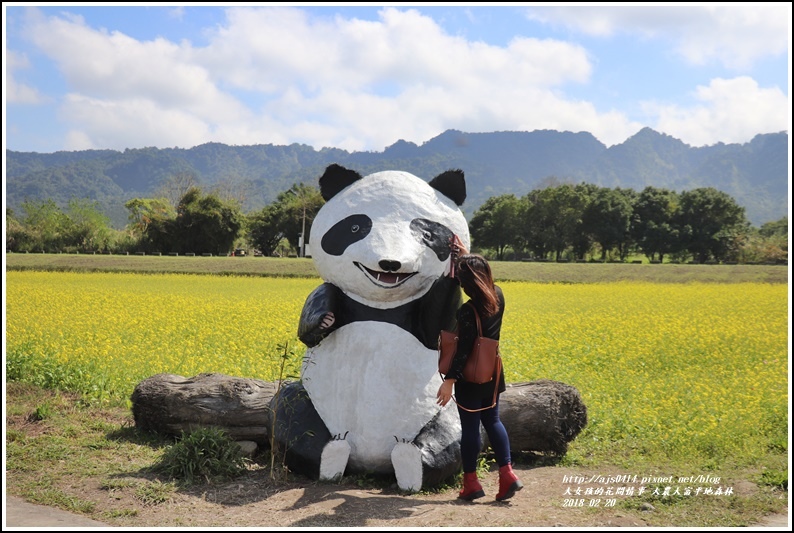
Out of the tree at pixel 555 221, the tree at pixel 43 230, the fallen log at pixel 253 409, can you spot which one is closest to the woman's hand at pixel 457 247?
the fallen log at pixel 253 409

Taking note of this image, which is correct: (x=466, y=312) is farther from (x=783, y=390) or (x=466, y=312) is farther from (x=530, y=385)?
(x=783, y=390)

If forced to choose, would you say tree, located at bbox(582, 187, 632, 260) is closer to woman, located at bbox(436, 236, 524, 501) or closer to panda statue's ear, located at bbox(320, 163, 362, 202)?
panda statue's ear, located at bbox(320, 163, 362, 202)

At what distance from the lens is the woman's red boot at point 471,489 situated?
191 inches

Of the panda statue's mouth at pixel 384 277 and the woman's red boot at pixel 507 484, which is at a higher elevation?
the panda statue's mouth at pixel 384 277

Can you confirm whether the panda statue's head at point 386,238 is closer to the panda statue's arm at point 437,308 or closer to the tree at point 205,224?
the panda statue's arm at point 437,308

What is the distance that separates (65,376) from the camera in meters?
8.23

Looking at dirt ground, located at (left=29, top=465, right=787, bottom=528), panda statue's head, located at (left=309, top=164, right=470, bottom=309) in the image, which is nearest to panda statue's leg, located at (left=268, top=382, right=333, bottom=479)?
dirt ground, located at (left=29, top=465, right=787, bottom=528)

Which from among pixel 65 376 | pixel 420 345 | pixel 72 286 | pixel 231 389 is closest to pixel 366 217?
pixel 420 345

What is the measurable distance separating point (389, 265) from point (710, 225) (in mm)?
48283

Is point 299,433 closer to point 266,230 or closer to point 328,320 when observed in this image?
point 328,320

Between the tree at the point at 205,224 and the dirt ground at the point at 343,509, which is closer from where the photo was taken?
the dirt ground at the point at 343,509

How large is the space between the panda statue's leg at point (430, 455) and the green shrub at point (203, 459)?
134 cm

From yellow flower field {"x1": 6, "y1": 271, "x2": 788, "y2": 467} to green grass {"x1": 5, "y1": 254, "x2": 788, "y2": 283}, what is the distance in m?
8.76

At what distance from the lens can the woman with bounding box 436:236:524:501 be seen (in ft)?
15.3
